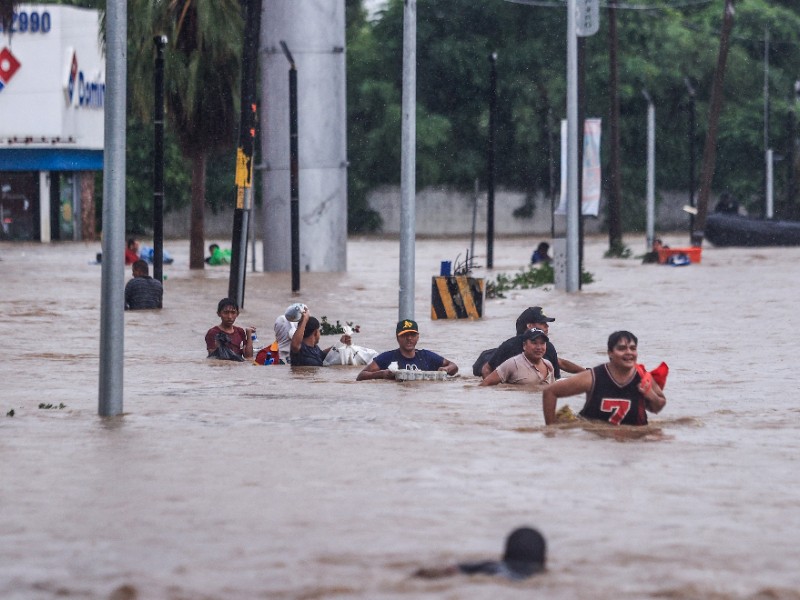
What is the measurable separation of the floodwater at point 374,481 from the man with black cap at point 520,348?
31 centimetres

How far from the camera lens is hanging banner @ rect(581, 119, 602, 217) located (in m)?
37.5

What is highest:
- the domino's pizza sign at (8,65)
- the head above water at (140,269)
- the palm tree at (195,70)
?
the domino's pizza sign at (8,65)

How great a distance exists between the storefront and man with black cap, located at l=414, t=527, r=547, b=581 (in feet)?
158

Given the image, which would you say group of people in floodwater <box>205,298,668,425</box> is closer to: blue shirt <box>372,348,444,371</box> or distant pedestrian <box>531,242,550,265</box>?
blue shirt <box>372,348,444,371</box>

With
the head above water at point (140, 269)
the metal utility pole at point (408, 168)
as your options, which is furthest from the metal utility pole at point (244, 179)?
the metal utility pole at point (408, 168)

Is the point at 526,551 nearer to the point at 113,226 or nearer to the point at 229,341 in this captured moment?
the point at 113,226

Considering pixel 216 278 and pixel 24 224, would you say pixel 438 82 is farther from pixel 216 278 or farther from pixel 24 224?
pixel 216 278

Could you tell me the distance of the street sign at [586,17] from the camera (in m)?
32.8

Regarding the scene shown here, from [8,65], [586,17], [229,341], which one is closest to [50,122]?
[8,65]

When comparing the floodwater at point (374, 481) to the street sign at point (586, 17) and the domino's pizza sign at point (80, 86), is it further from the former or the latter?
the domino's pizza sign at point (80, 86)

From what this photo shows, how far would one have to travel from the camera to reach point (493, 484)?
9.76 metres

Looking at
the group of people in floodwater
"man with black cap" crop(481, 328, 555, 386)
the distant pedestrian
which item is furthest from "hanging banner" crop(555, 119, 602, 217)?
"man with black cap" crop(481, 328, 555, 386)

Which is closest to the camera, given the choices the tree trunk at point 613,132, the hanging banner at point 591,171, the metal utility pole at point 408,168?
the metal utility pole at point 408,168

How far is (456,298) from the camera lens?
25719mm
